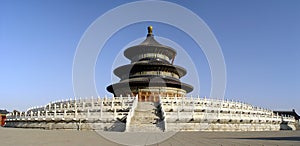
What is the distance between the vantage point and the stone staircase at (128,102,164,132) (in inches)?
669

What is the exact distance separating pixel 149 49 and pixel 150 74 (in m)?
5.73

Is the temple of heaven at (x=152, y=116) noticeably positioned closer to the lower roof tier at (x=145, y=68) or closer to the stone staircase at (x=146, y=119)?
the stone staircase at (x=146, y=119)

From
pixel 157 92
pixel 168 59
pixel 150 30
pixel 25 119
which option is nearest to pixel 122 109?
pixel 25 119

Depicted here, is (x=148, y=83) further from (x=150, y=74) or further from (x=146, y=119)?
(x=146, y=119)

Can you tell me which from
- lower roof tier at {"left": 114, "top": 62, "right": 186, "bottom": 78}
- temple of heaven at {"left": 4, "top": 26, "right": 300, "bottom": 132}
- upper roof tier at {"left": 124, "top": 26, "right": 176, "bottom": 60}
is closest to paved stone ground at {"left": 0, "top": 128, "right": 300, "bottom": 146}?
temple of heaven at {"left": 4, "top": 26, "right": 300, "bottom": 132}

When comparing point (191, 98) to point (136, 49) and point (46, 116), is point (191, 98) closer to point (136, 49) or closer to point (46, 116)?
point (46, 116)

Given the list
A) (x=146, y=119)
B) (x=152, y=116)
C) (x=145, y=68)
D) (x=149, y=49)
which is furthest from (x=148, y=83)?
(x=146, y=119)

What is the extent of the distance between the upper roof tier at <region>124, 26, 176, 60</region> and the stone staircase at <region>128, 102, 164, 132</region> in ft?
67.3

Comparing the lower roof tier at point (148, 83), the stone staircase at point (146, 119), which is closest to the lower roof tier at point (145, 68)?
the lower roof tier at point (148, 83)

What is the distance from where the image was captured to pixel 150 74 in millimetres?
38281

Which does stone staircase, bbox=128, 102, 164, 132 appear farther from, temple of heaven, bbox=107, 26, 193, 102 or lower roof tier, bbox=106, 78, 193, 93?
lower roof tier, bbox=106, 78, 193, 93

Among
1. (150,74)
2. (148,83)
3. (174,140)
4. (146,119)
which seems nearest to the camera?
(174,140)

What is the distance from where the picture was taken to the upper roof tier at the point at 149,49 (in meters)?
42.3

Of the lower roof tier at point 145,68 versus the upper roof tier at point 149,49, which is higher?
the upper roof tier at point 149,49
